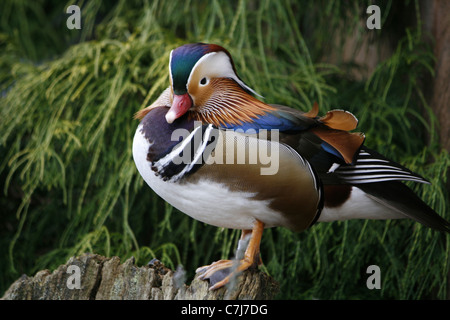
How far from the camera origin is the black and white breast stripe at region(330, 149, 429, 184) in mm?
853

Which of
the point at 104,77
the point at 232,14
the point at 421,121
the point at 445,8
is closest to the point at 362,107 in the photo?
the point at 421,121

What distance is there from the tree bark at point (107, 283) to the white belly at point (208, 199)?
0.33ft

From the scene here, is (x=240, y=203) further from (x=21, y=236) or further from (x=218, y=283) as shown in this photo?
(x=21, y=236)

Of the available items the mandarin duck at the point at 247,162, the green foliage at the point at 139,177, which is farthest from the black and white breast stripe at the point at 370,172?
the green foliage at the point at 139,177

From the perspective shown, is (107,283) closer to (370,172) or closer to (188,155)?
(188,155)

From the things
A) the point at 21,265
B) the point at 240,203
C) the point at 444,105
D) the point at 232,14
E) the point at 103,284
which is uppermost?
the point at 232,14

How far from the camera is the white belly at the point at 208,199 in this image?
804mm

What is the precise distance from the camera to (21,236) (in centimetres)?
153

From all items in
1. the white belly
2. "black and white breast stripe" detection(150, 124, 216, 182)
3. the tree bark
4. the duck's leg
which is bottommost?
the tree bark

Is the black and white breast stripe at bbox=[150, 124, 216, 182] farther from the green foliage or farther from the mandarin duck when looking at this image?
the green foliage

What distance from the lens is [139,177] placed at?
1.29 metres

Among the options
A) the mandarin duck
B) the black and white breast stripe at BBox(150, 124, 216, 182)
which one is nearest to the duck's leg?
the mandarin duck

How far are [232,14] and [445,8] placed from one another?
55cm

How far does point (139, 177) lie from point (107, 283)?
40 centimetres
